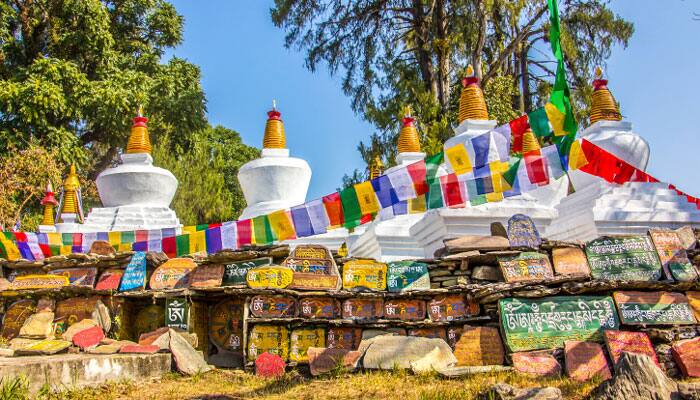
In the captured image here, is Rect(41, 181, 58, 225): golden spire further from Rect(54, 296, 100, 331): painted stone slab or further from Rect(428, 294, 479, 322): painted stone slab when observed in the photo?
Rect(428, 294, 479, 322): painted stone slab

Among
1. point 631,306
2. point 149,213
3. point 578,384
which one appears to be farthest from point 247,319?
point 149,213

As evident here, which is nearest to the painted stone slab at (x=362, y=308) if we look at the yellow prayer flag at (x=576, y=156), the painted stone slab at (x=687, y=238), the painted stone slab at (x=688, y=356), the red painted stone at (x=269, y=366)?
the red painted stone at (x=269, y=366)

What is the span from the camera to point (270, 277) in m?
6.67

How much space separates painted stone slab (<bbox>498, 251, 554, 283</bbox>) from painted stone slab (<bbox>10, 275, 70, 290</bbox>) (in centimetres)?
503

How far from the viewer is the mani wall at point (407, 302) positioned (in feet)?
19.8

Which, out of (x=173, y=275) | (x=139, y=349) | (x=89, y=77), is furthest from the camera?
(x=89, y=77)

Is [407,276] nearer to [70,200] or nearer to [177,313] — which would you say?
[177,313]

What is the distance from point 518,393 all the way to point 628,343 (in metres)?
2.11

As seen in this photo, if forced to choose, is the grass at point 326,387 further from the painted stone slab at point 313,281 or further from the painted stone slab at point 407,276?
the painted stone slab at point 407,276

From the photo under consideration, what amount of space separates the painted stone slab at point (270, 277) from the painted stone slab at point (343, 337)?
27.2 inches

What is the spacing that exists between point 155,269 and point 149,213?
5284 mm

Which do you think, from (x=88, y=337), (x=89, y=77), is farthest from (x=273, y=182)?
(x=89, y=77)

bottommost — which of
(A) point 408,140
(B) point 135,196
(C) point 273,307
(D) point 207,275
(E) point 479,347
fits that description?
(E) point 479,347

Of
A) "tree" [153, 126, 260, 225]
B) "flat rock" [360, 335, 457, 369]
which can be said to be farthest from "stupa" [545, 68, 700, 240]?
"tree" [153, 126, 260, 225]
